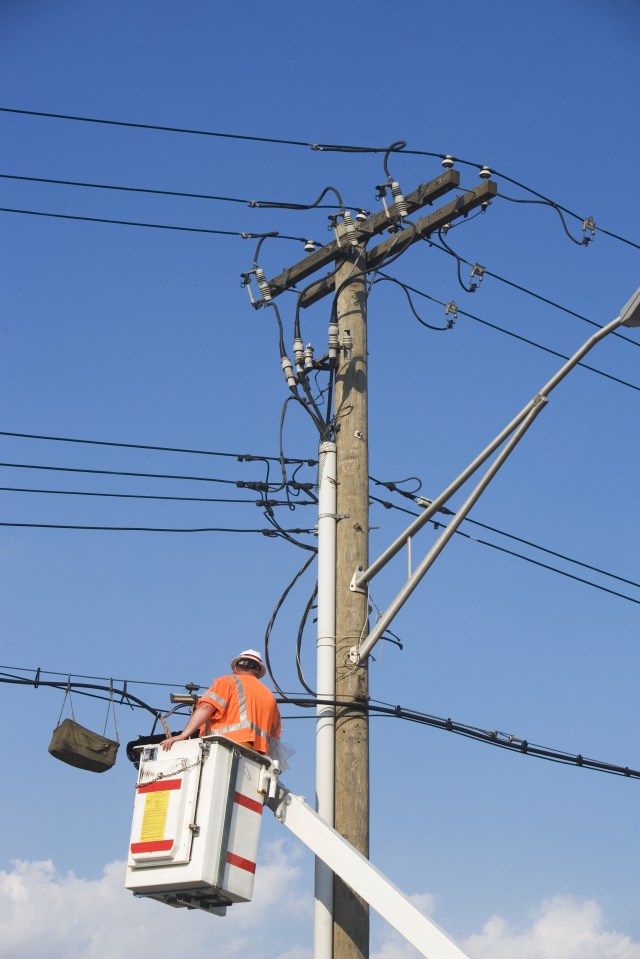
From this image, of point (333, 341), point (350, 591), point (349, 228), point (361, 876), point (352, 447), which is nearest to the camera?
point (361, 876)

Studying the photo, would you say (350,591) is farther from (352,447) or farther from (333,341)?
(333,341)

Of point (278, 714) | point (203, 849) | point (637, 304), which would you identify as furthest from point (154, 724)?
point (637, 304)

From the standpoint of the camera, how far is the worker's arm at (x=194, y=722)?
30.4 ft

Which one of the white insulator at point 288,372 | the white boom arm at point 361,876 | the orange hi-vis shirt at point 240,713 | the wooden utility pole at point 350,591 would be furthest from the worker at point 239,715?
the white insulator at point 288,372

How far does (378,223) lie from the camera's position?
11797 mm

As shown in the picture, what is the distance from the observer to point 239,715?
9.57 metres

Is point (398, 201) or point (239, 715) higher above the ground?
point (398, 201)

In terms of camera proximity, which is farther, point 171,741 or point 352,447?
point 352,447

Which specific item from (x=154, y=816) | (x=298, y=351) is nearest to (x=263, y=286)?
(x=298, y=351)

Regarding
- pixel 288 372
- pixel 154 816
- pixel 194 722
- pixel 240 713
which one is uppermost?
pixel 288 372

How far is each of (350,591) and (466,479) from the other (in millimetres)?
1240

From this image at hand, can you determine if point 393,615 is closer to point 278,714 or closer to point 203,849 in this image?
point 278,714

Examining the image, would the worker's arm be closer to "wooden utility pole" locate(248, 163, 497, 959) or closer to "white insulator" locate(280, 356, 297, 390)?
"wooden utility pole" locate(248, 163, 497, 959)

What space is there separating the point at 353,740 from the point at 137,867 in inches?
75.0
